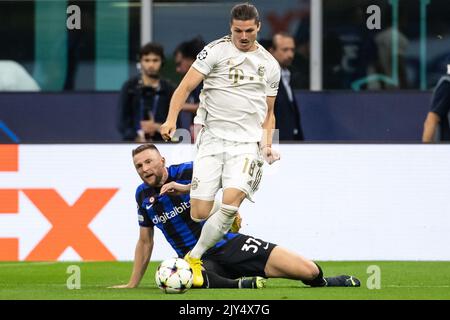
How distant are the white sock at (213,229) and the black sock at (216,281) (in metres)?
0.23

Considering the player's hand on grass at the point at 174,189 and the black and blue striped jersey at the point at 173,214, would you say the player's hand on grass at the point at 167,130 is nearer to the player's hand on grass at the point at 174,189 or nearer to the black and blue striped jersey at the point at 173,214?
the player's hand on grass at the point at 174,189

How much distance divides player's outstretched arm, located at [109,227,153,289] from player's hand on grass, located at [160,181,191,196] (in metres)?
0.36

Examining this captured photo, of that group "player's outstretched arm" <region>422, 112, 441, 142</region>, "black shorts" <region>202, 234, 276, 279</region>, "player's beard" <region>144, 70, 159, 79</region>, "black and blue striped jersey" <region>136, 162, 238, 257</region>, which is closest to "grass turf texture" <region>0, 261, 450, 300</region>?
"black shorts" <region>202, 234, 276, 279</region>

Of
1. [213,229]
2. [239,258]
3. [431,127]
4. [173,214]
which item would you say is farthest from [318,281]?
[431,127]

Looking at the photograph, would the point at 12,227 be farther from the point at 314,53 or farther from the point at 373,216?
the point at 314,53

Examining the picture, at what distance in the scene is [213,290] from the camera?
34.9ft

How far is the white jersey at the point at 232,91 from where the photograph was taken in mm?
10867

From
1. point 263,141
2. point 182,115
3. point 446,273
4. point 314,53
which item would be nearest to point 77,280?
point 263,141

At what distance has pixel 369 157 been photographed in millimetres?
14594

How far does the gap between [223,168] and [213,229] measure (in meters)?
0.51

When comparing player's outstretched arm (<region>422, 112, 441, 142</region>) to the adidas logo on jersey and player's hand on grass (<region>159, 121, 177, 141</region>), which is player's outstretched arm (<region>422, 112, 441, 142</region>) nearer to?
the adidas logo on jersey

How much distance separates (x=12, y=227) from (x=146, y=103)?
198 cm

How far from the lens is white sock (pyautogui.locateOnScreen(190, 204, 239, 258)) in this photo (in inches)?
417

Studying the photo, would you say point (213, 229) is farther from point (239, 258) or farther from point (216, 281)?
point (239, 258)
